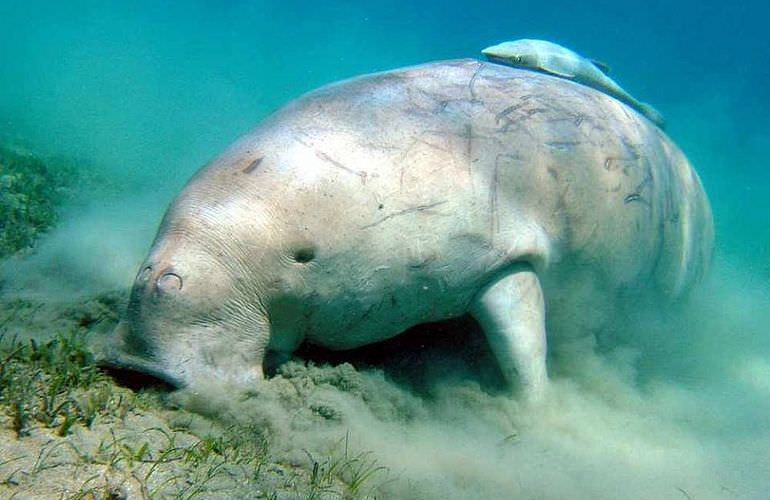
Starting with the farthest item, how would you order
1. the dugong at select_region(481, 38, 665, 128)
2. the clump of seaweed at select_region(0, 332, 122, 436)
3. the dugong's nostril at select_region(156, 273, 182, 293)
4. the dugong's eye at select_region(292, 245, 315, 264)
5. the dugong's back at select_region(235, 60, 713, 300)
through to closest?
the dugong at select_region(481, 38, 665, 128) → the dugong's back at select_region(235, 60, 713, 300) → the dugong's eye at select_region(292, 245, 315, 264) → the dugong's nostril at select_region(156, 273, 182, 293) → the clump of seaweed at select_region(0, 332, 122, 436)

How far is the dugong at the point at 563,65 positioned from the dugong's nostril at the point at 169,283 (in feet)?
15.1

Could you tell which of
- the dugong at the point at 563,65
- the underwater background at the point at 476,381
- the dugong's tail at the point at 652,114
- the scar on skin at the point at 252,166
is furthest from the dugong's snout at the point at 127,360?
the dugong's tail at the point at 652,114

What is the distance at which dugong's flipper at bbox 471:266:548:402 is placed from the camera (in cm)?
340

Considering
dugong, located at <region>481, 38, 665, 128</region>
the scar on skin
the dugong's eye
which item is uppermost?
dugong, located at <region>481, 38, 665, 128</region>

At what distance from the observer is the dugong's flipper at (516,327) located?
3404mm

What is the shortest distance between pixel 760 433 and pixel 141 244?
235 inches

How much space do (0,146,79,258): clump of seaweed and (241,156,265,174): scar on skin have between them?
3895 mm

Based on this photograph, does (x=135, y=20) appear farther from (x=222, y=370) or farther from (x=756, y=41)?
(x=222, y=370)

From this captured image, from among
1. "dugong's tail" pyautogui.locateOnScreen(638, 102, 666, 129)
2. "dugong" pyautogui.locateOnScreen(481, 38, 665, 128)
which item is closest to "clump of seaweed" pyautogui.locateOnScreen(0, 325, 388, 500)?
"dugong" pyautogui.locateOnScreen(481, 38, 665, 128)

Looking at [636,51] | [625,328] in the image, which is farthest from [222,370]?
[636,51]

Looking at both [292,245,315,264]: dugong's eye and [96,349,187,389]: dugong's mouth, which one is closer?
[96,349,187,389]: dugong's mouth

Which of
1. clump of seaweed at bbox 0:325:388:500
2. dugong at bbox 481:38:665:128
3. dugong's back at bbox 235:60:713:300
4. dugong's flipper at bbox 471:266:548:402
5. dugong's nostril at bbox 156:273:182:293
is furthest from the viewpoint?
dugong at bbox 481:38:665:128

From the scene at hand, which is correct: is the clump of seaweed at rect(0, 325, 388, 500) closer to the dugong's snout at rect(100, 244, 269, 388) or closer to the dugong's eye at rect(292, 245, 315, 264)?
the dugong's snout at rect(100, 244, 269, 388)

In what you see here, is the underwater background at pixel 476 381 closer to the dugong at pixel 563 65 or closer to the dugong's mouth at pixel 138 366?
the dugong's mouth at pixel 138 366
